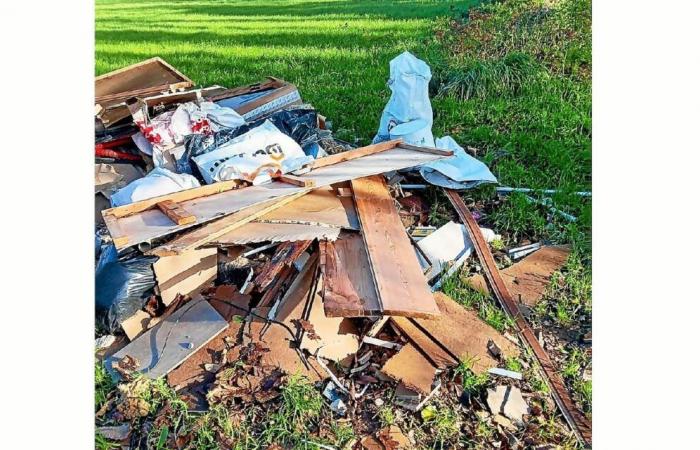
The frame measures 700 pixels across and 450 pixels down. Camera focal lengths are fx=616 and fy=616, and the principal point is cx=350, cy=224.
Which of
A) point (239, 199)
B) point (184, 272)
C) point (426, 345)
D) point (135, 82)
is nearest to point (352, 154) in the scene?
point (239, 199)

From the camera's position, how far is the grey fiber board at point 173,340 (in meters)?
3.15

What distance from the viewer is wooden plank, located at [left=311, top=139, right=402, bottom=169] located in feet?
14.9

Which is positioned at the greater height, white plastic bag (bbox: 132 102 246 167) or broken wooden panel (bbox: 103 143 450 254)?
white plastic bag (bbox: 132 102 246 167)

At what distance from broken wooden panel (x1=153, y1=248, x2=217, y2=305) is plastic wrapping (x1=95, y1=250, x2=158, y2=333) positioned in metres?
0.10

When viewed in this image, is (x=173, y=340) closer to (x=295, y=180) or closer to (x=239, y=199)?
(x=239, y=199)

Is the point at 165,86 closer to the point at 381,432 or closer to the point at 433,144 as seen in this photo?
the point at 433,144

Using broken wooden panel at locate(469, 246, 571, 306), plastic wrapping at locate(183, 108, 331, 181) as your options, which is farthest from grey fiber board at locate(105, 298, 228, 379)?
broken wooden panel at locate(469, 246, 571, 306)

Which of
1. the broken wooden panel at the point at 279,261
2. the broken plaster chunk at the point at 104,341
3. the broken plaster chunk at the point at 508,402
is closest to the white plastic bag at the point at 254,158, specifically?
the broken wooden panel at the point at 279,261

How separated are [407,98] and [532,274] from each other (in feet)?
7.27

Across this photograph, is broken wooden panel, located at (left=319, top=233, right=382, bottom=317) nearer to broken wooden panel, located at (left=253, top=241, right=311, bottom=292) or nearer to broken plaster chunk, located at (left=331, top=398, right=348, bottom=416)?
broken wooden panel, located at (left=253, top=241, right=311, bottom=292)

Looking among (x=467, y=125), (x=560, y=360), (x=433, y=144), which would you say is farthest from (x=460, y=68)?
(x=560, y=360)

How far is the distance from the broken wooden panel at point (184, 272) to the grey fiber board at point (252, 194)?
0.22m

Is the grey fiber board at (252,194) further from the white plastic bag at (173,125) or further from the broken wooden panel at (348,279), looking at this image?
the white plastic bag at (173,125)

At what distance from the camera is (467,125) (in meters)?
6.52
